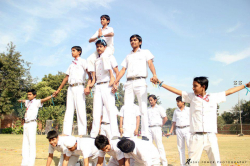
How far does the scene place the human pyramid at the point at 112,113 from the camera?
4828 millimetres

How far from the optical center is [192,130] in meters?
4.84

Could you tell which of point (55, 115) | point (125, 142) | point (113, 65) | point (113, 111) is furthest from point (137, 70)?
point (55, 115)

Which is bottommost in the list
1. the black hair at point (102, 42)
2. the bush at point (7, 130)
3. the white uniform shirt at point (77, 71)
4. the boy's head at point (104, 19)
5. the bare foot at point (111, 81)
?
the bush at point (7, 130)

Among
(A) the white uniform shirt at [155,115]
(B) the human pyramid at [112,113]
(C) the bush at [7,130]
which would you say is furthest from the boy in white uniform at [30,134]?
(C) the bush at [7,130]

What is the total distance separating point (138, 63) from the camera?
22.2 ft

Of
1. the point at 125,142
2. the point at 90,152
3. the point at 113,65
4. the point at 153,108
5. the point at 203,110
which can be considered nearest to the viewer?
the point at 203,110

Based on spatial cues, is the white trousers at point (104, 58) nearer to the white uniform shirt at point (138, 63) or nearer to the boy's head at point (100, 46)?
the boy's head at point (100, 46)

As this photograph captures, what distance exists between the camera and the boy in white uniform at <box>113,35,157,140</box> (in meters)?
6.59

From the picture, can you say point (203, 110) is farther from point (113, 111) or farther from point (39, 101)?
point (39, 101)

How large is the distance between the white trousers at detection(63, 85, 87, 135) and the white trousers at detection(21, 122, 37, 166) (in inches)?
41.4

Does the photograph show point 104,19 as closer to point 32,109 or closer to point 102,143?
point 32,109

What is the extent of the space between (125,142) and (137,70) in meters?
2.31

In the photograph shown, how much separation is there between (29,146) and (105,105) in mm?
2784

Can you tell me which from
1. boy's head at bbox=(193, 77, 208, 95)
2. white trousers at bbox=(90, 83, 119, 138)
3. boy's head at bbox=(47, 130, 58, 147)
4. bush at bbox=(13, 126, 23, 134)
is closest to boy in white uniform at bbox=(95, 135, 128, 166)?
white trousers at bbox=(90, 83, 119, 138)
